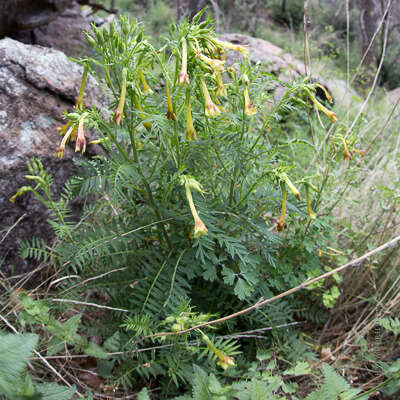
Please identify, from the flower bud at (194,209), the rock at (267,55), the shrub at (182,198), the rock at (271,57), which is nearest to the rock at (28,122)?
the shrub at (182,198)

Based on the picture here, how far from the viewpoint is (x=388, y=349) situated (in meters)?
1.55

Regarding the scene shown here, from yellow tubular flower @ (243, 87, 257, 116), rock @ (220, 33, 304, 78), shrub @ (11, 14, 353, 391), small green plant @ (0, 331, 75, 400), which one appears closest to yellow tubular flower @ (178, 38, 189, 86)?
shrub @ (11, 14, 353, 391)

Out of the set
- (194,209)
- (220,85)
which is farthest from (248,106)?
(194,209)

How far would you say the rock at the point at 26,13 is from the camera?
2857 mm

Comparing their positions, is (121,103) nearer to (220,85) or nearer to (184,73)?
(184,73)

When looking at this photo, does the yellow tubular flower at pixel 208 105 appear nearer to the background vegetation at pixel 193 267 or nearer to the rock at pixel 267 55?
the background vegetation at pixel 193 267

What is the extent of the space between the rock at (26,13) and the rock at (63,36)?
0.13 metres

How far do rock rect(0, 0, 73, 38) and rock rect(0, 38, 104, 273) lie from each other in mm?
1129

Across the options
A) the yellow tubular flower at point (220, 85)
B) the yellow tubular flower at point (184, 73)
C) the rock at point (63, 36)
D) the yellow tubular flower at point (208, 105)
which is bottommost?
the rock at point (63, 36)

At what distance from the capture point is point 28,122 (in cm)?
186

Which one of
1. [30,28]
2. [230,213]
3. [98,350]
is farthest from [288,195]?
[30,28]

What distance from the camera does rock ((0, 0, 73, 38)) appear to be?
9.37 feet

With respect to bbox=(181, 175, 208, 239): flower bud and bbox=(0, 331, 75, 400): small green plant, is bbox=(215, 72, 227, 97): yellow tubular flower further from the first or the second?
bbox=(0, 331, 75, 400): small green plant

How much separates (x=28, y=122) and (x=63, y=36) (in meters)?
2.23
